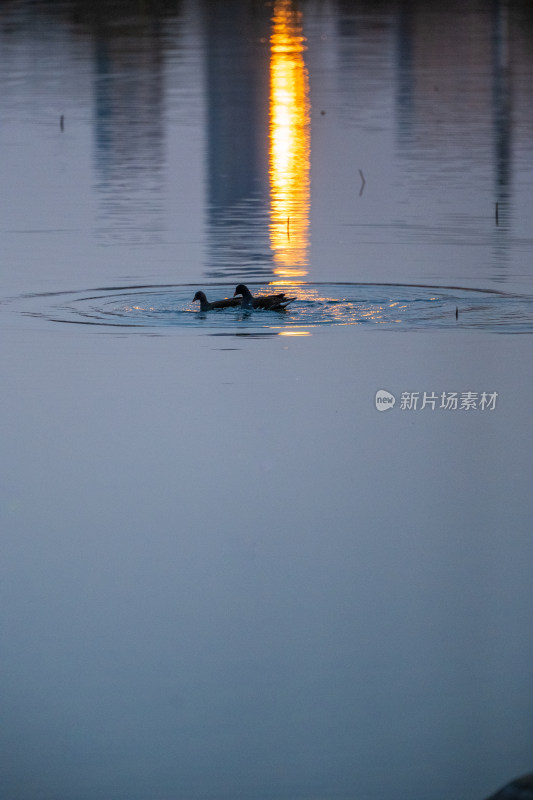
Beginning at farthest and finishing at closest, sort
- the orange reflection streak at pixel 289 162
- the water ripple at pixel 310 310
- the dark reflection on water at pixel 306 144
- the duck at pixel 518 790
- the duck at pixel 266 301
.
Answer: the dark reflection on water at pixel 306 144
the orange reflection streak at pixel 289 162
the duck at pixel 266 301
the water ripple at pixel 310 310
the duck at pixel 518 790

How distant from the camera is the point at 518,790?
5402mm

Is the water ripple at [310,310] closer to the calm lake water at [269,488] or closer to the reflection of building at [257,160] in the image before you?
the calm lake water at [269,488]

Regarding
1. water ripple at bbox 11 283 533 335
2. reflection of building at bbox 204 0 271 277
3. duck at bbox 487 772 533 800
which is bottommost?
duck at bbox 487 772 533 800

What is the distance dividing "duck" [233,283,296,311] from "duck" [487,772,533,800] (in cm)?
997

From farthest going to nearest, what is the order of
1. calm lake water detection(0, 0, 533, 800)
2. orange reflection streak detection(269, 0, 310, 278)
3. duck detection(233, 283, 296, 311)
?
1. orange reflection streak detection(269, 0, 310, 278)
2. duck detection(233, 283, 296, 311)
3. calm lake water detection(0, 0, 533, 800)

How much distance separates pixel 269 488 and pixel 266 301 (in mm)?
5549

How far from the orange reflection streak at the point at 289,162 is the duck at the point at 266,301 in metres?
2.08

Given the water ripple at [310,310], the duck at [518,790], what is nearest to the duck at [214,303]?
the water ripple at [310,310]

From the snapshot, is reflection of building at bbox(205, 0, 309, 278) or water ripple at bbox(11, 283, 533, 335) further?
reflection of building at bbox(205, 0, 309, 278)

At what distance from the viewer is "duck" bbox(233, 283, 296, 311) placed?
15172mm

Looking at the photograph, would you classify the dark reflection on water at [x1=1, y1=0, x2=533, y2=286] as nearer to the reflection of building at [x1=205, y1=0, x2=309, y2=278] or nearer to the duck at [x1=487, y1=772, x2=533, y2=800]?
the reflection of building at [x1=205, y1=0, x2=309, y2=278]

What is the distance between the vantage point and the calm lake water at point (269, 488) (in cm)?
673

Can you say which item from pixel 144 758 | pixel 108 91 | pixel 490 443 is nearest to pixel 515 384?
pixel 490 443

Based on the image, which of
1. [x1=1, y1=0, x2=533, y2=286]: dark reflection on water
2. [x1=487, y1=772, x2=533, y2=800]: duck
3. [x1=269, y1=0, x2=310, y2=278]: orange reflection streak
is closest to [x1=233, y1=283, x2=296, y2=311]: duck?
[x1=1, y1=0, x2=533, y2=286]: dark reflection on water
